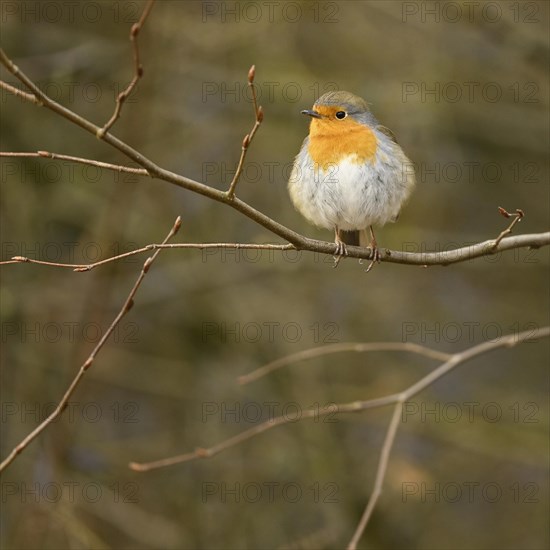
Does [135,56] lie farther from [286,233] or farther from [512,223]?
[512,223]

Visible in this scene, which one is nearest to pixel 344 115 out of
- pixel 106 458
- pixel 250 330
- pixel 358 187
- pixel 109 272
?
pixel 358 187

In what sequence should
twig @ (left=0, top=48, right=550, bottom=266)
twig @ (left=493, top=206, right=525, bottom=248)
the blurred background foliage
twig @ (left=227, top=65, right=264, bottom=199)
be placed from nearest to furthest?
twig @ (left=0, top=48, right=550, bottom=266) → twig @ (left=227, top=65, right=264, bottom=199) → twig @ (left=493, top=206, right=525, bottom=248) → the blurred background foliage

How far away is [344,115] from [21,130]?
294 cm

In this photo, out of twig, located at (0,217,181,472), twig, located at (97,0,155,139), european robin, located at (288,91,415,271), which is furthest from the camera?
european robin, located at (288,91,415,271)

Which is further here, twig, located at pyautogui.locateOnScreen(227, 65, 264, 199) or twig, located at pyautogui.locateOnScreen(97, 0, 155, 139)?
twig, located at pyautogui.locateOnScreen(227, 65, 264, 199)

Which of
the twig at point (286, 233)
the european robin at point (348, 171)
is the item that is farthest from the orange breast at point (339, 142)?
the twig at point (286, 233)

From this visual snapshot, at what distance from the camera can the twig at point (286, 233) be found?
271 centimetres

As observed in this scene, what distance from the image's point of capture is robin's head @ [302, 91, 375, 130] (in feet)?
16.8

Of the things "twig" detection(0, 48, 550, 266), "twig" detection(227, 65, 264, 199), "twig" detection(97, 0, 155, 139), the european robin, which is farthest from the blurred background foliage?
A: "twig" detection(97, 0, 155, 139)

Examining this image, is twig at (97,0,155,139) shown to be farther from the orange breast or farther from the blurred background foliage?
the blurred background foliage

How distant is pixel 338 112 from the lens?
16.9 feet

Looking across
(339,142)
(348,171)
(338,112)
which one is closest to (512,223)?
(348,171)

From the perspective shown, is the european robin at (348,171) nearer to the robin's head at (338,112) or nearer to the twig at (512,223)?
the robin's head at (338,112)

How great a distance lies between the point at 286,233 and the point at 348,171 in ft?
5.64
